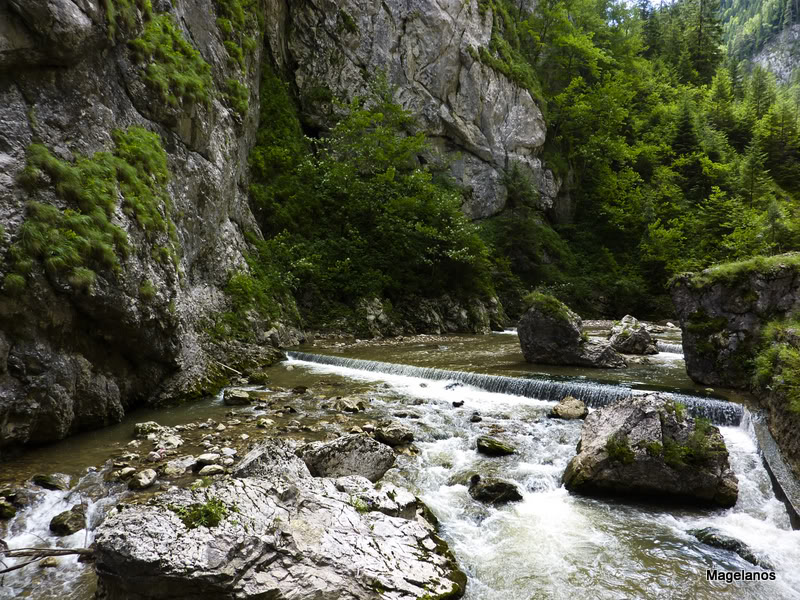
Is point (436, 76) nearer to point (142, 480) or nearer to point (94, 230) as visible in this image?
point (94, 230)

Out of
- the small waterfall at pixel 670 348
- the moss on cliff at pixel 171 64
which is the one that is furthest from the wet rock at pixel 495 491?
the small waterfall at pixel 670 348

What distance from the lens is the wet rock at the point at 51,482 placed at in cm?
595

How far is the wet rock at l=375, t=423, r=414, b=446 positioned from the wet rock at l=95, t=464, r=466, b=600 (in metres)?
3.00

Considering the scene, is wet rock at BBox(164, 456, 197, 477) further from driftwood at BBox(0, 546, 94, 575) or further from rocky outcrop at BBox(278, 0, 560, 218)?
rocky outcrop at BBox(278, 0, 560, 218)

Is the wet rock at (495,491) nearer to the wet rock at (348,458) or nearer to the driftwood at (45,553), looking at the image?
the wet rock at (348,458)

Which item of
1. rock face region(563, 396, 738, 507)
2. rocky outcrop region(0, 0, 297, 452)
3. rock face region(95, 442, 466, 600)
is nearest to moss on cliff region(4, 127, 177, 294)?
rocky outcrop region(0, 0, 297, 452)

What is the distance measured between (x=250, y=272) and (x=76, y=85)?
843 centimetres

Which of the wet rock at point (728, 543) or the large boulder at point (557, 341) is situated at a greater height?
the large boulder at point (557, 341)

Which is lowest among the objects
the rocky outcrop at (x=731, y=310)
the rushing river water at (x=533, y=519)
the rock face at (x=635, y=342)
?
the rushing river water at (x=533, y=519)

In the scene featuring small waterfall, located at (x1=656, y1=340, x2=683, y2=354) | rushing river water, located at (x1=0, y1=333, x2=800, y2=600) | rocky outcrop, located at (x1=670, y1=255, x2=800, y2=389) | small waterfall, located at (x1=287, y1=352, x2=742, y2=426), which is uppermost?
rocky outcrop, located at (x1=670, y1=255, x2=800, y2=389)

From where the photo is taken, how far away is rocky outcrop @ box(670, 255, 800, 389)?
9.65 metres

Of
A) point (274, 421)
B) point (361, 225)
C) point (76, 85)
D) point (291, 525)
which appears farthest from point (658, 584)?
point (361, 225)

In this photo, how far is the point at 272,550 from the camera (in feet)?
13.1

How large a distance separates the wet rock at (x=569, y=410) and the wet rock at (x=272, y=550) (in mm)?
5294
